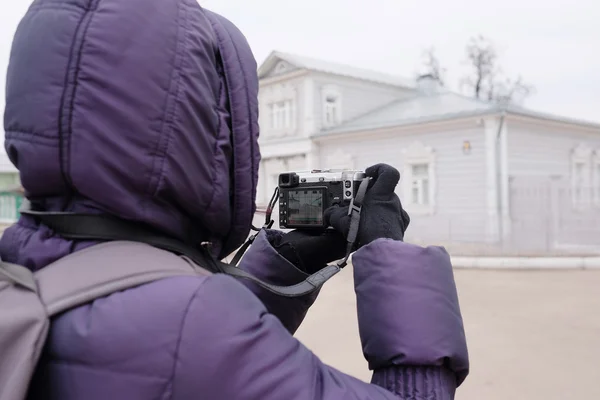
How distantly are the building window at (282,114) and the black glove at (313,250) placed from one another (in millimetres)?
14931

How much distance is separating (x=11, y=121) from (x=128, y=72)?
225 millimetres

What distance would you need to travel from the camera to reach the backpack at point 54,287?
70 cm

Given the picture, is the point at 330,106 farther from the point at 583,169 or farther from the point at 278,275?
the point at 278,275

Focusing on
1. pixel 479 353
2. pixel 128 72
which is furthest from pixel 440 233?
pixel 128 72

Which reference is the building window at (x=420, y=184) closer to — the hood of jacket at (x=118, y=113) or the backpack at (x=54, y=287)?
the hood of jacket at (x=118, y=113)

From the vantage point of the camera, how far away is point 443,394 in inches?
36.2

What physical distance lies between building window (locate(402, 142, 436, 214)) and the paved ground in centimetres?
518

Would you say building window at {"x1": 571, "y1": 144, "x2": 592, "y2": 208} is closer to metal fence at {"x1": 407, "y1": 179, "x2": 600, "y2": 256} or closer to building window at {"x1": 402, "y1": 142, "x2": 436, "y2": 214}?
metal fence at {"x1": 407, "y1": 179, "x2": 600, "y2": 256}

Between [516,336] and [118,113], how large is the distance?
4.91 meters

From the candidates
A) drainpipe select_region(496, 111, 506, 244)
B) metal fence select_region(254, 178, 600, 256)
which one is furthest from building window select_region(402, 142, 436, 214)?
drainpipe select_region(496, 111, 506, 244)

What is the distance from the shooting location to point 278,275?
1434 mm

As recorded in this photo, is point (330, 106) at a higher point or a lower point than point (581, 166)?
higher

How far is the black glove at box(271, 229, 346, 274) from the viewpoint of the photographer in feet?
4.98

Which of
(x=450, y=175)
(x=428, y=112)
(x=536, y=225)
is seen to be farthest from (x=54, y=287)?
(x=428, y=112)
